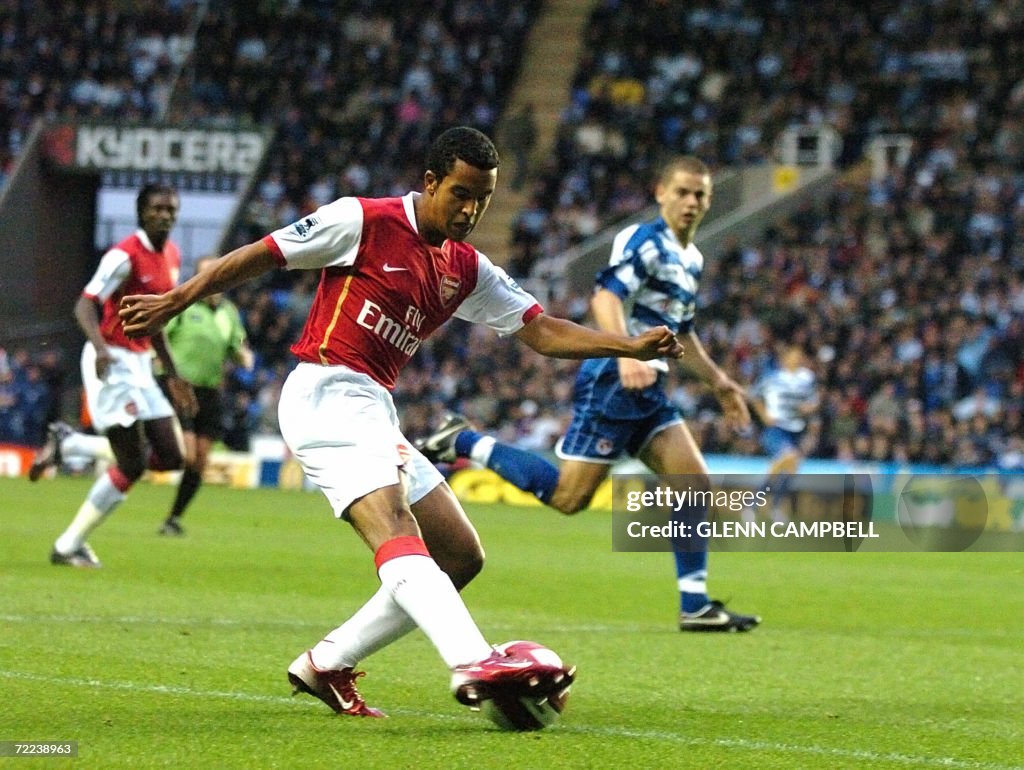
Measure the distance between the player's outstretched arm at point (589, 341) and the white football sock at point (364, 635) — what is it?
1115 millimetres

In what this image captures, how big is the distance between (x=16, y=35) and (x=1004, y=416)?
20206 mm

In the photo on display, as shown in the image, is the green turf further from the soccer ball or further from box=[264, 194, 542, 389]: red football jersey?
box=[264, 194, 542, 389]: red football jersey

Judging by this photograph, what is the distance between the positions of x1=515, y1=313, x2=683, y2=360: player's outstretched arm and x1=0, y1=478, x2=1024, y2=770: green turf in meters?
1.26

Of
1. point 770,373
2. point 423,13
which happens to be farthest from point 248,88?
point 770,373

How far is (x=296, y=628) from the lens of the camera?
905 centimetres

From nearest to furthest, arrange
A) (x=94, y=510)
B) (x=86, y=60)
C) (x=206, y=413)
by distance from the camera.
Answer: (x=94, y=510)
(x=206, y=413)
(x=86, y=60)

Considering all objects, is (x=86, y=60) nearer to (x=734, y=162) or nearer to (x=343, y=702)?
(x=734, y=162)

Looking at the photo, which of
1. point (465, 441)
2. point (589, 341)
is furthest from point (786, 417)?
point (589, 341)

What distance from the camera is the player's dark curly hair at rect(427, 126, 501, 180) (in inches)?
239

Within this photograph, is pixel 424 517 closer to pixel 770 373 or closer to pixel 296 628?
pixel 296 628

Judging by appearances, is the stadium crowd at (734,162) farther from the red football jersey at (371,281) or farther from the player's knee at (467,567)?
the red football jersey at (371,281)

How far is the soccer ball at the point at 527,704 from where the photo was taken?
563 cm

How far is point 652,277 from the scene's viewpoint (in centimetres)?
976

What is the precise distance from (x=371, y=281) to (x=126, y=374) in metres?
6.05
